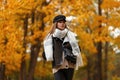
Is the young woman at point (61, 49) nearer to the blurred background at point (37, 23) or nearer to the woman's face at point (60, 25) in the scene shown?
the woman's face at point (60, 25)

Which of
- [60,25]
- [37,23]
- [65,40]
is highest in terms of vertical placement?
[60,25]

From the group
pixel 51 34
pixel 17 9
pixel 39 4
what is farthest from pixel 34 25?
pixel 51 34

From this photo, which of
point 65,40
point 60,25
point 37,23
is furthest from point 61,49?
point 37,23

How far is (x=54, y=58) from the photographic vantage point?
20.4ft

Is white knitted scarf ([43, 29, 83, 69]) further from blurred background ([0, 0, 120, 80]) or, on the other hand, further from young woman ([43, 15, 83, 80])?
blurred background ([0, 0, 120, 80])

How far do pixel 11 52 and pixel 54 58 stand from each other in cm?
787

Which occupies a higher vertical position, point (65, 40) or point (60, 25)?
point (60, 25)

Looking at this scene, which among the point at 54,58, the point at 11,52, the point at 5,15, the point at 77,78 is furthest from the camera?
the point at 77,78

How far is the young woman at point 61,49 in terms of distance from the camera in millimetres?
6164

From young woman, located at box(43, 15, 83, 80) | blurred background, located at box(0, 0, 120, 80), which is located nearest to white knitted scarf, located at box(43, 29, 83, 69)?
young woman, located at box(43, 15, 83, 80)

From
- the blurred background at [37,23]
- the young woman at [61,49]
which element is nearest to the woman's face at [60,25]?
the young woman at [61,49]

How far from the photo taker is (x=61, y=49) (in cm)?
621

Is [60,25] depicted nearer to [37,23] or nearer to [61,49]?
[61,49]

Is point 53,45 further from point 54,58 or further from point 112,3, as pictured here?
point 112,3
